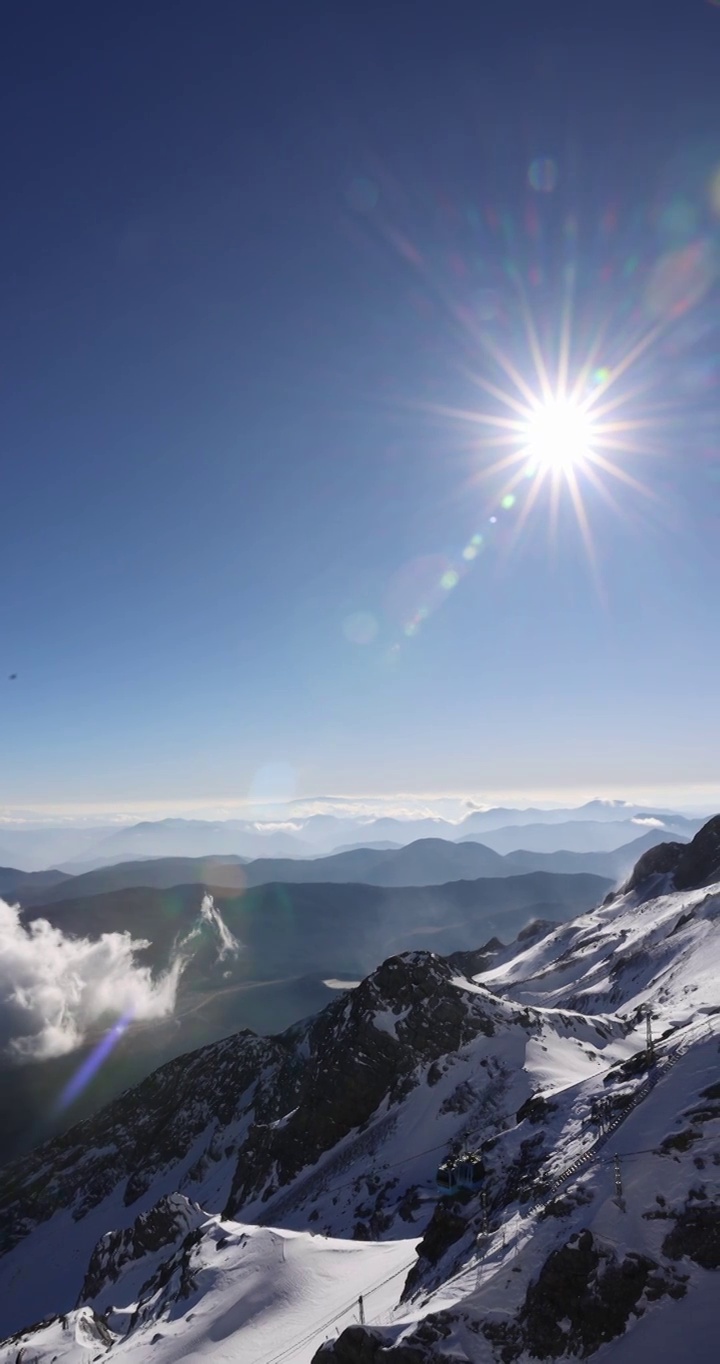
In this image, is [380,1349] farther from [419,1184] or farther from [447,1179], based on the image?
[419,1184]

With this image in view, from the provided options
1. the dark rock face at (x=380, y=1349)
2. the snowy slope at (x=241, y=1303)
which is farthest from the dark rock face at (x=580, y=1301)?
the snowy slope at (x=241, y=1303)

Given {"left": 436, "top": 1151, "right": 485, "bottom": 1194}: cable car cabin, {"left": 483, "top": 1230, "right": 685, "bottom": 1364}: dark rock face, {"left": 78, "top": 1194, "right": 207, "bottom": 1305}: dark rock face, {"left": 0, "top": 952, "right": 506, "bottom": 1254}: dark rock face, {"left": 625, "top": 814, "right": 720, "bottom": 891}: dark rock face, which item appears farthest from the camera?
{"left": 625, "top": 814, "right": 720, "bottom": 891}: dark rock face

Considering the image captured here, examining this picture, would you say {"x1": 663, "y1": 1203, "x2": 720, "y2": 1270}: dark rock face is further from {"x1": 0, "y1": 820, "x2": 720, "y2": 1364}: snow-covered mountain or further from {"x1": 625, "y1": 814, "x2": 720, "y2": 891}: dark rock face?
{"x1": 625, "y1": 814, "x2": 720, "y2": 891}: dark rock face

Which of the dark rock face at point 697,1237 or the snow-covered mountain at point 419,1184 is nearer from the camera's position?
the dark rock face at point 697,1237

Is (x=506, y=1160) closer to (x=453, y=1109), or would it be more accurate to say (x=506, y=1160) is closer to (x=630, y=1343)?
(x=630, y=1343)

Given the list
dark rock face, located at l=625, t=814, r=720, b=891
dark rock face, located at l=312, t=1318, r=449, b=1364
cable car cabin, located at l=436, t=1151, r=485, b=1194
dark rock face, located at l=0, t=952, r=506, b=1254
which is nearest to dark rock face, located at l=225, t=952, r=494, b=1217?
dark rock face, located at l=0, t=952, r=506, b=1254

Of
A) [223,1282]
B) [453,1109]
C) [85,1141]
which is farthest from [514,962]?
[223,1282]

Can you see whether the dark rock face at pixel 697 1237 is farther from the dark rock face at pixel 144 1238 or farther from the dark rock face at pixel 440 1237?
the dark rock face at pixel 144 1238
